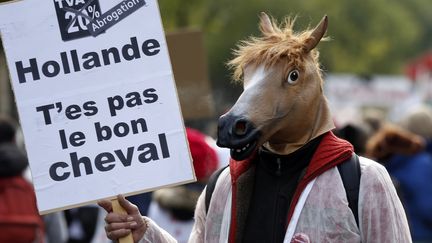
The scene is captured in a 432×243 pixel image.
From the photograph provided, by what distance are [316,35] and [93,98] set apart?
95 cm

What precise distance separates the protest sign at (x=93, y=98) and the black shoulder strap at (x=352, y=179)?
62 cm

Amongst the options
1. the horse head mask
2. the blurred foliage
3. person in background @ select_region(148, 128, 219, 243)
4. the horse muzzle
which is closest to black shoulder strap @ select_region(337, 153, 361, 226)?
the horse head mask

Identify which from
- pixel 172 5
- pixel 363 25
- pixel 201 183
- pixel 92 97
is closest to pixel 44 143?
pixel 92 97

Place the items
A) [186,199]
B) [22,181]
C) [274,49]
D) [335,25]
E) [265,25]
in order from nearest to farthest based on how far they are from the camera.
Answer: [274,49], [265,25], [186,199], [22,181], [335,25]

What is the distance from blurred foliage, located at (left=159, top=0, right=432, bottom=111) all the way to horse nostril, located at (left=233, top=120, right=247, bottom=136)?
47.5ft

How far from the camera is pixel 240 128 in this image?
4480 mm

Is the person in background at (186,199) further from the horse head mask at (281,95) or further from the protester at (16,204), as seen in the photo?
the horse head mask at (281,95)

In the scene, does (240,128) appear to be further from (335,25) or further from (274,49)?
(335,25)

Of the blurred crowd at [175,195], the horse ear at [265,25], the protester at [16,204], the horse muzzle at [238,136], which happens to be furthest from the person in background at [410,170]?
the horse muzzle at [238,136]

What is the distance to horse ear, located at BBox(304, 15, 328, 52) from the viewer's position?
15.1ft

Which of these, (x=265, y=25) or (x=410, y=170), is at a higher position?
(x=265, y=25)

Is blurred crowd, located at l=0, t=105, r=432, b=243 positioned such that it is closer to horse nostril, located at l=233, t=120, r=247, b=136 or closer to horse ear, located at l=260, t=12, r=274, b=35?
horse ear, located at l=260, t=12, r=274, b=35

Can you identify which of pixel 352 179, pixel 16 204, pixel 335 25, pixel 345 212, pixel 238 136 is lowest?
pixel 335 25

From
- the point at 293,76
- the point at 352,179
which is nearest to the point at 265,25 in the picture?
the point at 293,76
